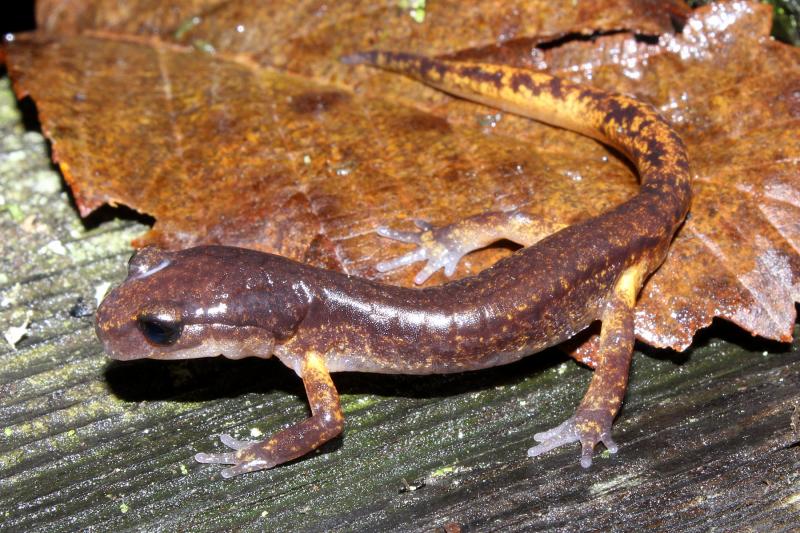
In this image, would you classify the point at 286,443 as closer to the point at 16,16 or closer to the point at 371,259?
the point at 371,259

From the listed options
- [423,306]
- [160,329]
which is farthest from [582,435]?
[160,329]

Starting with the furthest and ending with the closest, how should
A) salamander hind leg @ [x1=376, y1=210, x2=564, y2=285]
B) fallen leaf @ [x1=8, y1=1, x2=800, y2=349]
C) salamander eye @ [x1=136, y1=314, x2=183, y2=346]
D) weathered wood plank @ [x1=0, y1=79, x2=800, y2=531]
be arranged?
salamander hind leg @ [x1=376, y1=210, x2=564, y2=285]
fallen leaf @ [x1=8, y1=1, x2=800, y2=349]
salamander eye @ [x1=136, y1=314, x2=183, y2=346]
weathered wood plank @ [x1=0, y1=79, x2=800, y2=531]

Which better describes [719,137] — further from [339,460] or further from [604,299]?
[339,460]

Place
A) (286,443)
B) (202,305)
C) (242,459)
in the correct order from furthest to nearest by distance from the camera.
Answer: (202,305)
(286,443)
(242,459)

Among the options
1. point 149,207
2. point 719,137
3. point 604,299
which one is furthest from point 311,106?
point 719,137

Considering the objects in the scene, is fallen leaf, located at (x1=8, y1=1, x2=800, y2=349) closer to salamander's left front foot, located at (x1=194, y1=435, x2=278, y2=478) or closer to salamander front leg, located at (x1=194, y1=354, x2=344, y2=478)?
salamander front leg, located at (x1=194, y1=354, x2=344, y2=478)

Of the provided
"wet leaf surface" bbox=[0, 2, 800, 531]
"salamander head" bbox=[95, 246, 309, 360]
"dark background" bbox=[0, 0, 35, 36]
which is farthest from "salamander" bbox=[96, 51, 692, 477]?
"dark background" bbox=[0, 0, 35, 36]
